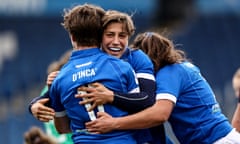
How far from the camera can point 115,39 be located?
5.23 meters

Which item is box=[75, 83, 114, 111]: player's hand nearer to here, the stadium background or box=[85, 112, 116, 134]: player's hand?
box=[85, 112, 116, 134]: player's hand

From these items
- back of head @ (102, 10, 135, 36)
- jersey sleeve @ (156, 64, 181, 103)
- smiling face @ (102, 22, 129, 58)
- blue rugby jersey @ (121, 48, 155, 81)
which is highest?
back of head @ (102, 10, 135, 36)

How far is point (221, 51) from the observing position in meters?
19.7

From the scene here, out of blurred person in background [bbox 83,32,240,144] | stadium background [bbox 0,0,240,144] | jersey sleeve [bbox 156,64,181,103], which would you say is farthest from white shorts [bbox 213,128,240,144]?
stadium background [bbox 0,0,240,144]

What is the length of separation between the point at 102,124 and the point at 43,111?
0.46m

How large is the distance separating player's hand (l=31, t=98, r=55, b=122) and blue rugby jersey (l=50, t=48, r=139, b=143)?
103mm

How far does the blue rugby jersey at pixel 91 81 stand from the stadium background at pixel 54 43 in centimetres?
1104

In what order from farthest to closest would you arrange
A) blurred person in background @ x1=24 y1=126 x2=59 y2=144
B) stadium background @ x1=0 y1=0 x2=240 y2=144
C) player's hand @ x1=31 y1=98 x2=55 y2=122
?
stadium background @ x1=0 y1=0 x2=240 y2=144 < blurred person in background @ x1=24 y1=126 x2=59 y2=144 < player's hand @ x1=31 y1=98 x2=55 y2=122

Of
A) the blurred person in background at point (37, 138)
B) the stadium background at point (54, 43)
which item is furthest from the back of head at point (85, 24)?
the stadium background at point (54, 43)

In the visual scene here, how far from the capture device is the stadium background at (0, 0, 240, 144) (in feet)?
56.9

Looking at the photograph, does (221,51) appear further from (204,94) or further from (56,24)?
(204,94)

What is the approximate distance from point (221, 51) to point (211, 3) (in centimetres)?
112

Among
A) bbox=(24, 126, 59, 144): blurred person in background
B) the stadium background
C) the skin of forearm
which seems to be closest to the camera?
the skin of forearm

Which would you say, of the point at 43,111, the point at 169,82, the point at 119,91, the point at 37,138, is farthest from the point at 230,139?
the point at 37,138
